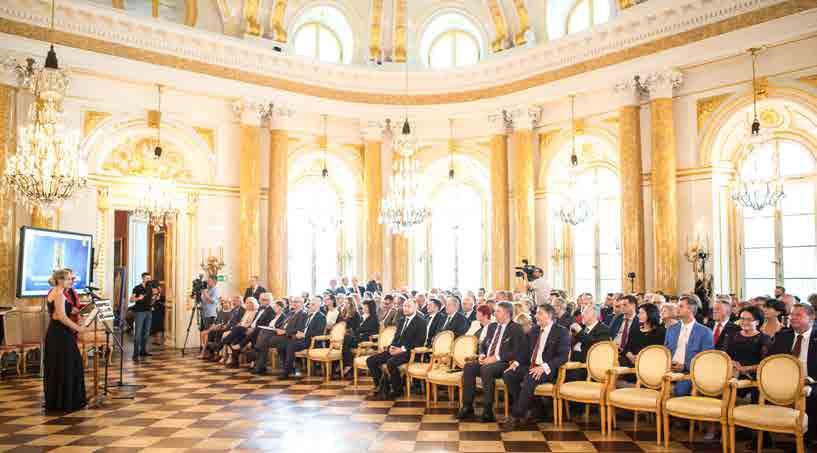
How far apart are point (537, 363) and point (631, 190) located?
664 cm

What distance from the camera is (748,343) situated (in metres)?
5.96

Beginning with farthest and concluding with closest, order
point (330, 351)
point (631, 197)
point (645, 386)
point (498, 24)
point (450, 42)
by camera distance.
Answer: point (450, 42) < point (498, 24) < point (631, 197) < point (330, 351) < point (645, 386)

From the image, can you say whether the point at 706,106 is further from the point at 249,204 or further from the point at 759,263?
the point at 249,204

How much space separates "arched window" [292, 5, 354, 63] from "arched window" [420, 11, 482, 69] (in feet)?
6.13

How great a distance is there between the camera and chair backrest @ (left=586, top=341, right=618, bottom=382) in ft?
20.2

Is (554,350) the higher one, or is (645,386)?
(554,350)

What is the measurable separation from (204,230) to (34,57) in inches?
171

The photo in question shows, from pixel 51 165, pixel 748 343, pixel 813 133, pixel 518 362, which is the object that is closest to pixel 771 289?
pixel 813 133

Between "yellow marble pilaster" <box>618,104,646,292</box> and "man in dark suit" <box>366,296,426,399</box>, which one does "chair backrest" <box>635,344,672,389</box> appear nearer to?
"man in dark suit" <box>366,296,426,399</box>

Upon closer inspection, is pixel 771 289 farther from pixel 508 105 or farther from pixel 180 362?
pixel 180 362

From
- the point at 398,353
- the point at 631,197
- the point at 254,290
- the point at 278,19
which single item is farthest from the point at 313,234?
the point at 398,353

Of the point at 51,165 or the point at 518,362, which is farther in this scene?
the point at 51,165

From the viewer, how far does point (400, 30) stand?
50.2ft

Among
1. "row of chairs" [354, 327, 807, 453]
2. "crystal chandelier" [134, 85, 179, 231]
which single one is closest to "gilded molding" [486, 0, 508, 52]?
"crystal chandelier" [134, 85, 179, 231]
